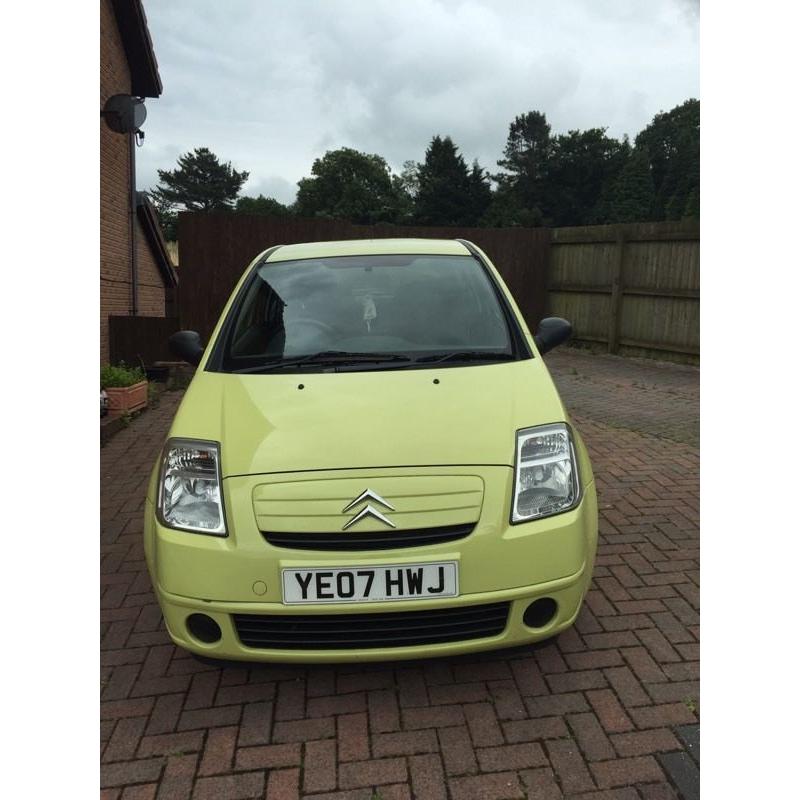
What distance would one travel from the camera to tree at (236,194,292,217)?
7656 centimetres

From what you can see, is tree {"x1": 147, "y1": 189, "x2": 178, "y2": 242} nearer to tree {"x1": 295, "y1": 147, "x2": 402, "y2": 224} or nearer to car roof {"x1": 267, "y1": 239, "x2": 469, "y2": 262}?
tree {"x1": 295, "y1": 147, "x2": 402, "y2": 224}

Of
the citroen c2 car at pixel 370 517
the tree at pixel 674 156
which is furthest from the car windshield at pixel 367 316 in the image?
the tree at pixel 674 156

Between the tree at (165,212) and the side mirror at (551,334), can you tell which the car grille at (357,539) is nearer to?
the side mirror at (551,334)

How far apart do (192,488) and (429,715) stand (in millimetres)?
1141

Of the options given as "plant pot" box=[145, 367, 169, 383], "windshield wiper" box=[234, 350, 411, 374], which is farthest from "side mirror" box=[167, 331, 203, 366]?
"plant pot" box=[145, 367, 169, 383]

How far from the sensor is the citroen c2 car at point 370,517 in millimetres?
2043

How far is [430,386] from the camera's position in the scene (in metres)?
2.53

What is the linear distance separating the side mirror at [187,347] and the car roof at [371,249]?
2.11 ft

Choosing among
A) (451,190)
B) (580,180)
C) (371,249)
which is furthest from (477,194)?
(371,249)

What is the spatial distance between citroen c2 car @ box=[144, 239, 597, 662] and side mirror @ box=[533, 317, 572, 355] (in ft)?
2.44

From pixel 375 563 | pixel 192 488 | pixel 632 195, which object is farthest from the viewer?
pixel 632 195

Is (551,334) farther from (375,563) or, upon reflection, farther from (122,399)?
(122,399)

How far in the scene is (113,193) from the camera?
9.88 meters

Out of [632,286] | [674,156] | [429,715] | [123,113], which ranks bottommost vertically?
[429,715]
